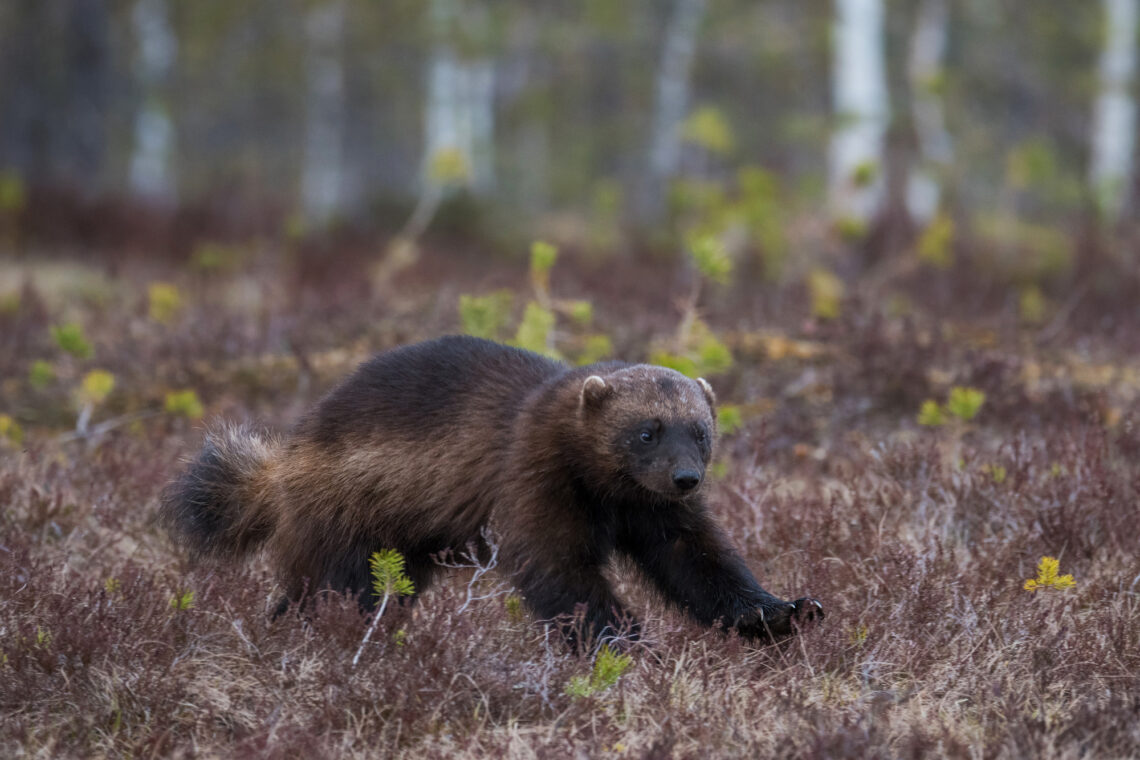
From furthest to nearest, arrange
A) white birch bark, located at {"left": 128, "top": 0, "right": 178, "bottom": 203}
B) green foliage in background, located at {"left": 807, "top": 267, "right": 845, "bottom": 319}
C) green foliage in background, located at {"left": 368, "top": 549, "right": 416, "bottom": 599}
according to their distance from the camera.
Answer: white birch bark, located at {"left": 128, "top": 0, "right": 178, "bottom": 203}, green foliage in background, located at {"left": 807, "top": 267, "right": 845, "bottom": 319}, green foliage in background, located at {"left": 368, "top": 549, "right": 416, "bottom": 599}

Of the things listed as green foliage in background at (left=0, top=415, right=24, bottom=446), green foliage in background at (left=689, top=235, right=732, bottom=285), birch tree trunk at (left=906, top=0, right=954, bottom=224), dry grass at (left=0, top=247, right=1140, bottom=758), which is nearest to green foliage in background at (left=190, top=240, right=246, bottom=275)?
dry grass at (left=0, top=247, right=1140, bottom=758)

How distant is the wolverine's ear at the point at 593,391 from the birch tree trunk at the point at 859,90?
28.4 feet

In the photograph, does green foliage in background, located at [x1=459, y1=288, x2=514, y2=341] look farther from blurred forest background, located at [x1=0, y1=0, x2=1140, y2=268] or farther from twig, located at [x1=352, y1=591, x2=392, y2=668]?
blurred forest background, located at [x1=0, y1=0, x2=1140, y2=268]

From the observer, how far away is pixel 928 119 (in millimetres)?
18656

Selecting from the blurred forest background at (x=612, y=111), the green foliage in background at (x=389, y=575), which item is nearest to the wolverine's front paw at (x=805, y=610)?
the green foliage in background at (x=389, y=575)

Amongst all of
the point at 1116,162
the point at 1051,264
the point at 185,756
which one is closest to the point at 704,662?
the point at 185,756

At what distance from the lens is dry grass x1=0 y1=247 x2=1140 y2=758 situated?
3.17 m

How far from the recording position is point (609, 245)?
Result: 47.9 feet

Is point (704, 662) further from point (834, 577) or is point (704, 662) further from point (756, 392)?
point (756, 392)

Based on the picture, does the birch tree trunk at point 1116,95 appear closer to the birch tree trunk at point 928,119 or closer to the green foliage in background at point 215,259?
the birch tree trunk at point 928,119

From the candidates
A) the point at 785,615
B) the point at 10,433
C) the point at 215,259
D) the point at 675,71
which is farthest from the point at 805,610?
the point at 675,71

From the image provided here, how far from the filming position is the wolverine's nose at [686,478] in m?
3.68

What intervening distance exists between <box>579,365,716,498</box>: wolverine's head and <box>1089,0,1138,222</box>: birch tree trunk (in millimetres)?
11101

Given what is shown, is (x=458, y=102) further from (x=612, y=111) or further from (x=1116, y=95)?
(x=612, y=111)
